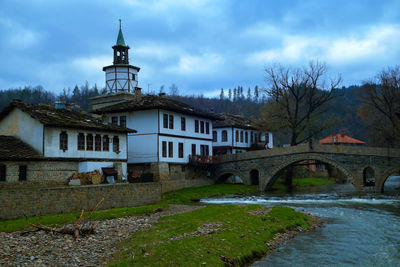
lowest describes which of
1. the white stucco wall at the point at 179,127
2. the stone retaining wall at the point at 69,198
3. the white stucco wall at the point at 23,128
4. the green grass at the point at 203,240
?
the green grass at the point at 203,240

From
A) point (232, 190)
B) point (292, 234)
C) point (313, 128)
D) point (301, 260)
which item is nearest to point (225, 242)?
point (301, 260)

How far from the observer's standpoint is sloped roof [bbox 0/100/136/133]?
2542 centimetres

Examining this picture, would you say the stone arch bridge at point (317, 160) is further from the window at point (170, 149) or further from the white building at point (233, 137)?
the window at point (170, 149)

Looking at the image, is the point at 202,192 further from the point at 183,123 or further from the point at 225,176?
the point at 225,176

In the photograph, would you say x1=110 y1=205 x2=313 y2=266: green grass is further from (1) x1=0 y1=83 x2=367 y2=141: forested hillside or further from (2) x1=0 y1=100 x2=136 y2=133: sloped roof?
(1) x1=0 y1=83 x2=367 y2=141: forested hillside

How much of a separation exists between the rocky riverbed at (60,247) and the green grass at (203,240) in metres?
0.57

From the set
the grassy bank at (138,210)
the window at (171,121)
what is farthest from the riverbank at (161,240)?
the window at (171,121)

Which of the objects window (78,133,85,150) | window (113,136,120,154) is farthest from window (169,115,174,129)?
window (78,133,85,150)

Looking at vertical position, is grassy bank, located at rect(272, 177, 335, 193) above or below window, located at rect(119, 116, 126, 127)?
below

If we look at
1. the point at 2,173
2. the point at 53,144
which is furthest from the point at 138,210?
the point at 53,144

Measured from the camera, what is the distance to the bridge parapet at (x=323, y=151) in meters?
34.5

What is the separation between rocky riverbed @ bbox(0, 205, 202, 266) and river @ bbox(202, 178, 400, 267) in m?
4.85

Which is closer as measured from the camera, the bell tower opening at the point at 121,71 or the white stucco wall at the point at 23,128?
the white stucco wall at the point at 23,128

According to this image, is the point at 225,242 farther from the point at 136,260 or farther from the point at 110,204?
the point at 110,204
